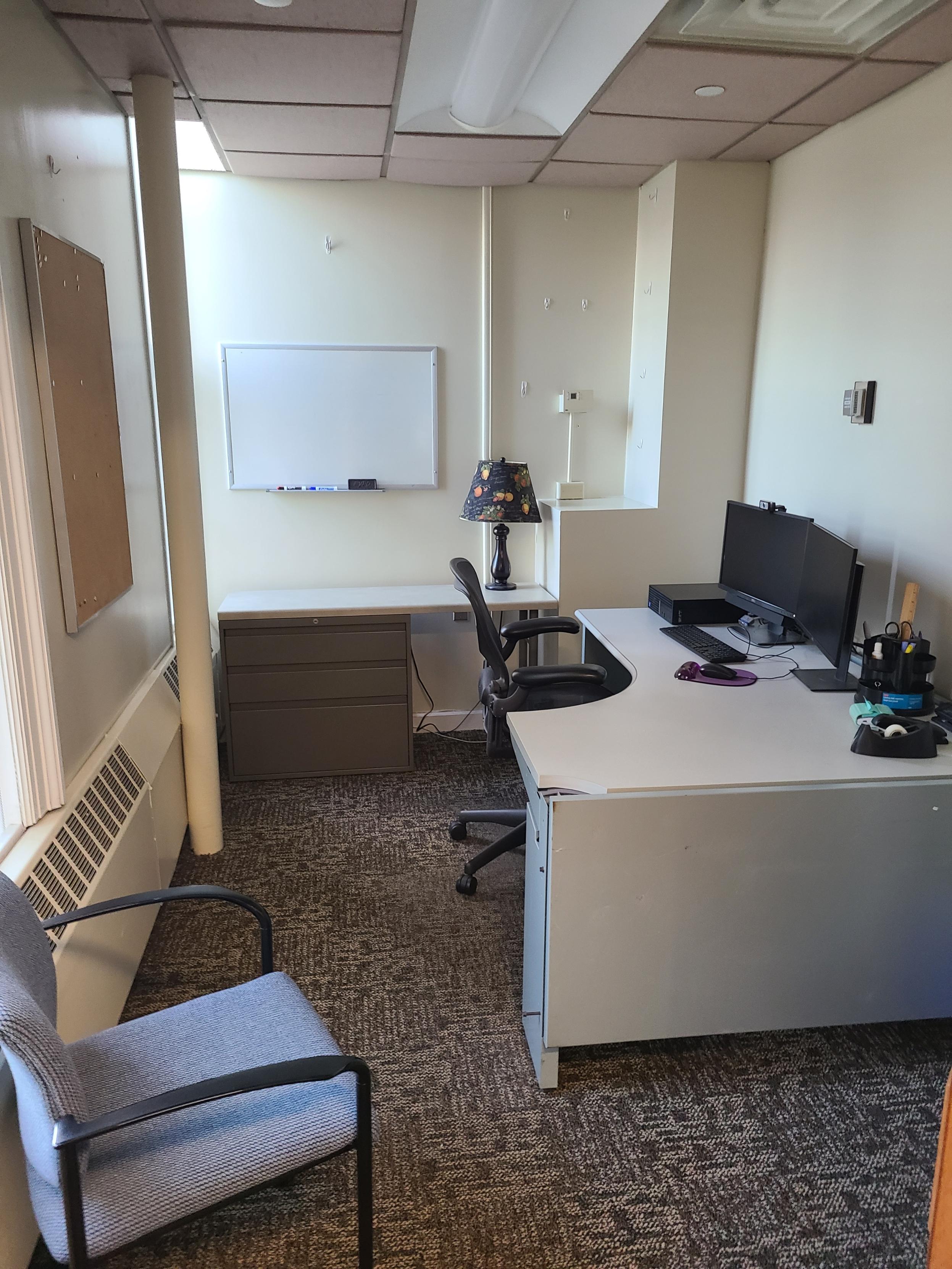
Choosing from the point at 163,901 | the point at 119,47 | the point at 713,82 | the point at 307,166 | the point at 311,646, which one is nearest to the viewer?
the point at 163,901

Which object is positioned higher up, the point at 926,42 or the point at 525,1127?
the point at 926,42

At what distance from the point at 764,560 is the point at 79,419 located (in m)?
2.31

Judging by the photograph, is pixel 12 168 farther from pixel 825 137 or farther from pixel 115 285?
pixel 825 137

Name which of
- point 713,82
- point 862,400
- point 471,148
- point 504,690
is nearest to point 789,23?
point 713,82

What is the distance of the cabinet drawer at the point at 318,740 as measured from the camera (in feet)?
11.7

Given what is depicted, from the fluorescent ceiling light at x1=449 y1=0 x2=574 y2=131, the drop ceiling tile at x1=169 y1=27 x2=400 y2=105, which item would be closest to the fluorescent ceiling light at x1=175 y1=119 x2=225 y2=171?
the drop ceiling tile at x1=169 y1=27 x2=400 y2=105

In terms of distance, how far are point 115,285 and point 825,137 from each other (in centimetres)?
260

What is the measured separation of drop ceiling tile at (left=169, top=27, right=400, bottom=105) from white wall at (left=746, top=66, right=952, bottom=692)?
160cm

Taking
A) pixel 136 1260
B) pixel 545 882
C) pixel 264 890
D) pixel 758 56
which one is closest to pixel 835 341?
pixel 758 56

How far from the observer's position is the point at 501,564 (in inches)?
153

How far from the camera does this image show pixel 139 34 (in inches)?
89.9

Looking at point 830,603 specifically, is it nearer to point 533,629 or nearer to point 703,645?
point 703,645

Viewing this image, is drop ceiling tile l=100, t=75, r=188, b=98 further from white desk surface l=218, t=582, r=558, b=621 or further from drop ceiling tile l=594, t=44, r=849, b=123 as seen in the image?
white desk surface l=218, t=582, r=558, b=621

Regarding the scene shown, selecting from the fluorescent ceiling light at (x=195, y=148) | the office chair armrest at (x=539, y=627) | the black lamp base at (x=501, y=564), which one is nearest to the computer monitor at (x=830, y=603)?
the office chair armrest at (x=539, y=627)
